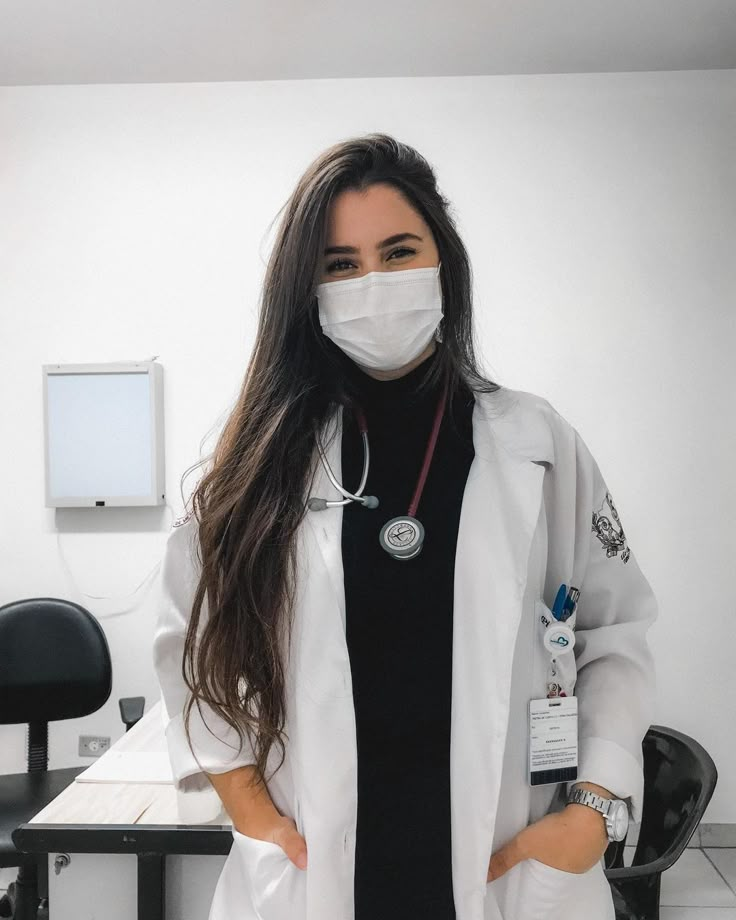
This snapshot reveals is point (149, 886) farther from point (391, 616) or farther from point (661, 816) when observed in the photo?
point (661, 816)

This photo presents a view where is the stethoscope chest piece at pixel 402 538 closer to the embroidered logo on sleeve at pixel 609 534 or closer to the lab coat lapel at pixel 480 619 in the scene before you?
the lab coat lapel at pixel 480 619

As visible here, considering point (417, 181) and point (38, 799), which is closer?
point (417, 181)

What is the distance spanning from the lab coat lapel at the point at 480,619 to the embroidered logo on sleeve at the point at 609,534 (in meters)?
0.12

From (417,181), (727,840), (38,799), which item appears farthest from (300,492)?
(727,840)

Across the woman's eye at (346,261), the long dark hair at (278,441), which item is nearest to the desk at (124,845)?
the long dark hair at (278,441)

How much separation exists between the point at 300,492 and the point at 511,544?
28cm

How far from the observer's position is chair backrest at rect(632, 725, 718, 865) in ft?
5.69

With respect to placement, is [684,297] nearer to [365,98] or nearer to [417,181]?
[365,98]

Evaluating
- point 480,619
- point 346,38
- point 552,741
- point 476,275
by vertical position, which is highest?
point 346,38

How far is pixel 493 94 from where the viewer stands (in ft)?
10.00

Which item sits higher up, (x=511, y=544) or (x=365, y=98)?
(x=365, y=98)

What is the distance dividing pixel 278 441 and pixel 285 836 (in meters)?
0.50

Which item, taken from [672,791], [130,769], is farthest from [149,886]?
A: [672,791]

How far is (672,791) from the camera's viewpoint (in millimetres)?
1917
